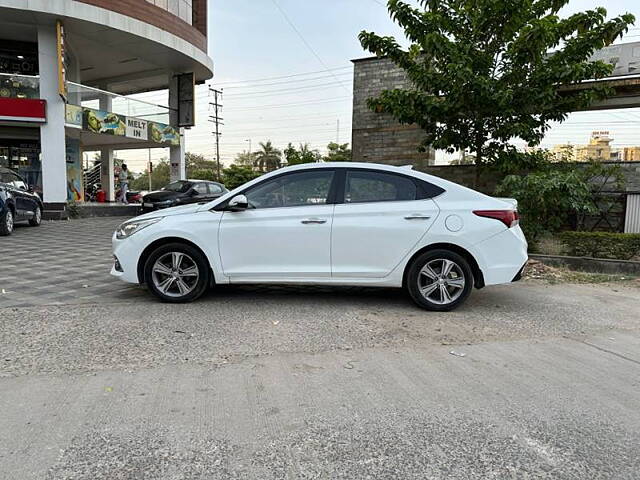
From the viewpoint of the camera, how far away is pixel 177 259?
550cm

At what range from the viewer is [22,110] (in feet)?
51.9

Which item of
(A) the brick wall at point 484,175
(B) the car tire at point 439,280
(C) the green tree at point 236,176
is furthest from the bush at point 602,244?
(C) the green tree at point 236,176

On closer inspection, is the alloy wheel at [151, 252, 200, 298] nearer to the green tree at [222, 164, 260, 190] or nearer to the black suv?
the black suv

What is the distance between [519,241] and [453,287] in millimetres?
912

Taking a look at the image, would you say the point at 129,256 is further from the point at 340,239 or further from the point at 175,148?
the point at 175,148

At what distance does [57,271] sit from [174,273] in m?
3.04

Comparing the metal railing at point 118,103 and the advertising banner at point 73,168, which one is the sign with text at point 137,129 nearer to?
the metal railing at point 118,103

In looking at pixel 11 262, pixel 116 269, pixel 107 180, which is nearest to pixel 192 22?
pixel 107 180

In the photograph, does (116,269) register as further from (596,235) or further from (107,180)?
(107,180)

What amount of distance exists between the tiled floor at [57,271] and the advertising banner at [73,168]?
9.22 m

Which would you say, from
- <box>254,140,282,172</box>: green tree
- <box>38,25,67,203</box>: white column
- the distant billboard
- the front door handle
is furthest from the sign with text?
<box>254,140,282,172</box>: green tree

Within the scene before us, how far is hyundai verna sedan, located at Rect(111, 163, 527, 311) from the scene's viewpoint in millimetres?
5320

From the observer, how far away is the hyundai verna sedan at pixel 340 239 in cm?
532

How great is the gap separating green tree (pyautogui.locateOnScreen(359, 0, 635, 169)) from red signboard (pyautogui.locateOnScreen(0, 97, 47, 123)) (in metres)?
11.8
